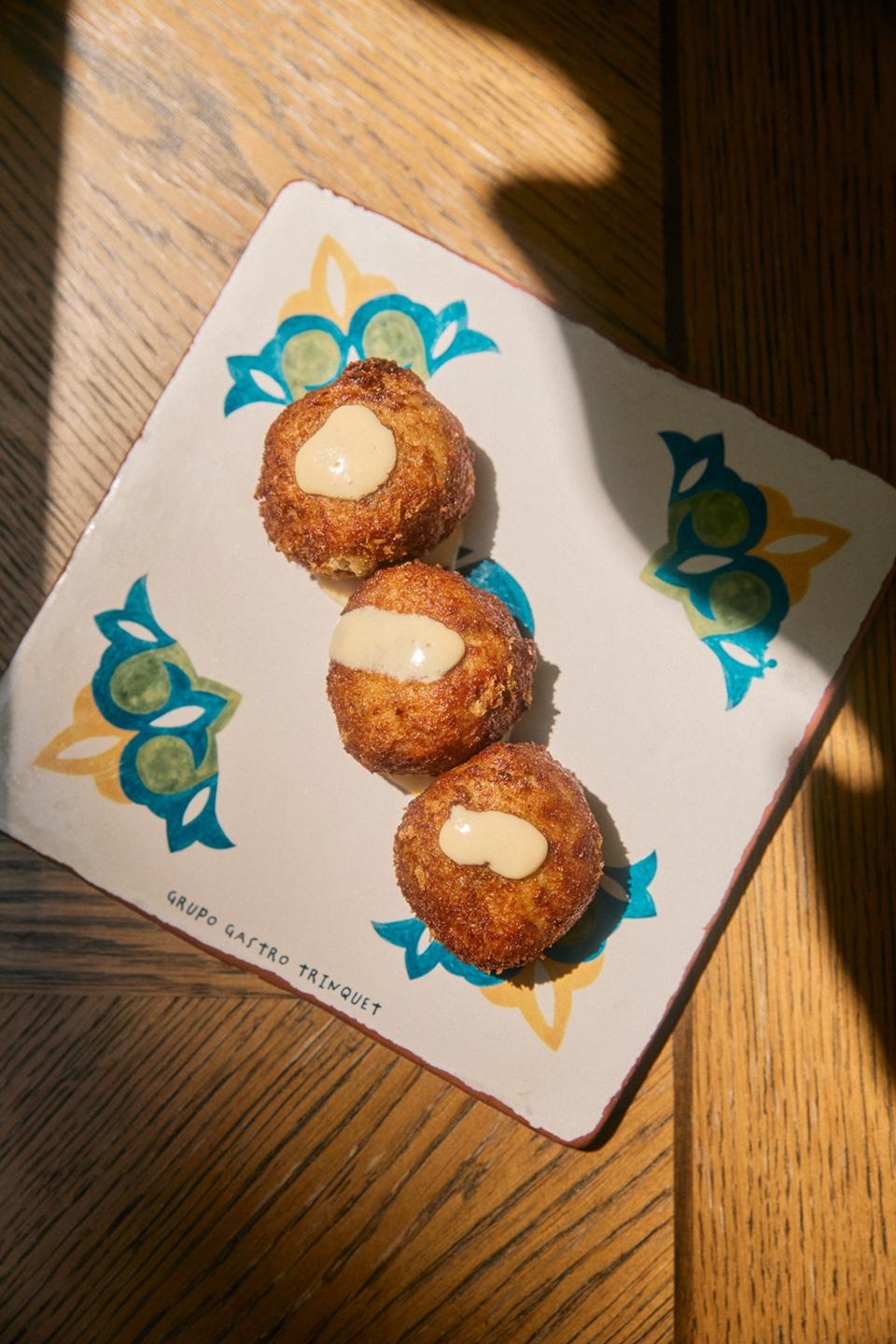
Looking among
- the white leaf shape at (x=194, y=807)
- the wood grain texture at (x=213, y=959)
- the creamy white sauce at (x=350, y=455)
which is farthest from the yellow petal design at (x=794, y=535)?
the white leaf shape at (x=194, y=807)

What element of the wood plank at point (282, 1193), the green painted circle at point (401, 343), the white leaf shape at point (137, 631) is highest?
the green painted circle at point (401, 343)

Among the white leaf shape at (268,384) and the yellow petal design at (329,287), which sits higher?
the yellow petal design at (329,287)

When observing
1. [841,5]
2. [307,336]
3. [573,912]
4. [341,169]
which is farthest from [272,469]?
[841,5]

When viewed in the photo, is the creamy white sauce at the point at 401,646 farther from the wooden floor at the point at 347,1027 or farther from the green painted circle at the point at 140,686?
the wooden floor at the point at 347,1027

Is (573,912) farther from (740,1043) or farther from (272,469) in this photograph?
(272,469)

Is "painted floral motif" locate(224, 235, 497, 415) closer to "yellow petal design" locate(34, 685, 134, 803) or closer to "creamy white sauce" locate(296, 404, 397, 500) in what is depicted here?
"creamy white sauce" locate(296, 404, 397, 500)

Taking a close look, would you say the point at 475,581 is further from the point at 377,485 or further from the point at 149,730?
the point at 149,730
